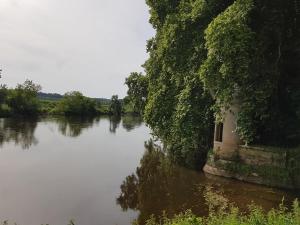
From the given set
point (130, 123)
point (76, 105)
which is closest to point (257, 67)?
point (130, 123)

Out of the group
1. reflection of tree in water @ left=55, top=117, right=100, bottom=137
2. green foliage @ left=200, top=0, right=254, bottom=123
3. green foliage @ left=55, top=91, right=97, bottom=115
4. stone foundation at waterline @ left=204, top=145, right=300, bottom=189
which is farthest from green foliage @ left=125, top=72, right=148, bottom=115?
green foliage @ left=55, top=91, right=97, bottom=115

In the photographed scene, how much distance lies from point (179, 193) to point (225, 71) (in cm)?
551

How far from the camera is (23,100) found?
7994 cm

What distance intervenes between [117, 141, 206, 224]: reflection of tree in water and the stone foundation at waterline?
58.5 inches

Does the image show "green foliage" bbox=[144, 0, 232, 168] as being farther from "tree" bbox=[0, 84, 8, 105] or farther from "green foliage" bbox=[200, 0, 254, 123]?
"tree" bbox=[0, 84, 8, 105]

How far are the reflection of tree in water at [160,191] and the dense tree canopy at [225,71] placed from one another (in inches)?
67.1

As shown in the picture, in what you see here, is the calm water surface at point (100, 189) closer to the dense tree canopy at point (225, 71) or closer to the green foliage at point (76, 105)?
the dense tree canopy at point (225, 71)

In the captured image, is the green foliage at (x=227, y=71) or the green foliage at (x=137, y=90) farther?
the green foliage at (x=137, y=90)

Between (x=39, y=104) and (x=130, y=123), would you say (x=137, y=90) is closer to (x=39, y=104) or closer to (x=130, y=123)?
(x=130, y=123)

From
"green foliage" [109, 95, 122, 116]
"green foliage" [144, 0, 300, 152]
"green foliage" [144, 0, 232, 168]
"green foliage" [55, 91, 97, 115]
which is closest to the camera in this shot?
"green foliage" [144, 0, 300, 152]

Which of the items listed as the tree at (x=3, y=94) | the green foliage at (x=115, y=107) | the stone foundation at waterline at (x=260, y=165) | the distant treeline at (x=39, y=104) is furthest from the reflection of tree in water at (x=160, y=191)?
the green foliage at (x=115, y=107)

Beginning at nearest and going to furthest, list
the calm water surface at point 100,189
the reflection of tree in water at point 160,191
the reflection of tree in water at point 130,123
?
the calm water surface at point 100,189 < the reflection of tree in water at point 160,191 < the reflection of tree in water at point 130,123

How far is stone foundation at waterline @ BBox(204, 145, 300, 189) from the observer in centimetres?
1912

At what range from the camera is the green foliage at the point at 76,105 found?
94625 mm
